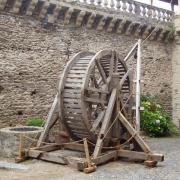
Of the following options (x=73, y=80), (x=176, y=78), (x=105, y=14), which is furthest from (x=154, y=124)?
(x=73, y=80)

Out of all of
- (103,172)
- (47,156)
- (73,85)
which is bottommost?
(103,172)

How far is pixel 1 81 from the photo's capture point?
34.4 feet

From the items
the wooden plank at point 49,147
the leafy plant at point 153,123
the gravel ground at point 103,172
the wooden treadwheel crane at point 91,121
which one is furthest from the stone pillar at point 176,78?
the wooden plank at point 49,147

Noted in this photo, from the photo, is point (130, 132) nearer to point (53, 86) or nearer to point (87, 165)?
point (87, 165)

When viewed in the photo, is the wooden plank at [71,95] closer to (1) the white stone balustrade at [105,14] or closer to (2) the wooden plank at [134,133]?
(2) the wooden plank at [134,133]

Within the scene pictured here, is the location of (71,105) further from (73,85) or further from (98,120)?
(98,120)

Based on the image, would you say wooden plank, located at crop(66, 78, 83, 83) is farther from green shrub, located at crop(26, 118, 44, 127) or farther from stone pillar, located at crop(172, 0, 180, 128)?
stone pillar, located at crop(172, 0, 180, 128)

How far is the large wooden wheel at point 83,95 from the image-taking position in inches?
301

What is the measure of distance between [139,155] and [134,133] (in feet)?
1.72

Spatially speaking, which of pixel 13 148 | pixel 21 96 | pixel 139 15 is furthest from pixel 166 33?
pixel 13 148

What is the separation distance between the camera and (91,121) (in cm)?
808

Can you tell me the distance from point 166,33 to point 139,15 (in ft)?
6.19

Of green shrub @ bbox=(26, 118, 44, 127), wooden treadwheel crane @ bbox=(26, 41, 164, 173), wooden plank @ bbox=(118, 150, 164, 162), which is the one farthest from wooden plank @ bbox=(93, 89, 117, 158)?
green shrub @ bbox=(26, 118, 44, 127)

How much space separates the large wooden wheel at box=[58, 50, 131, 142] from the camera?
25.1 feet
